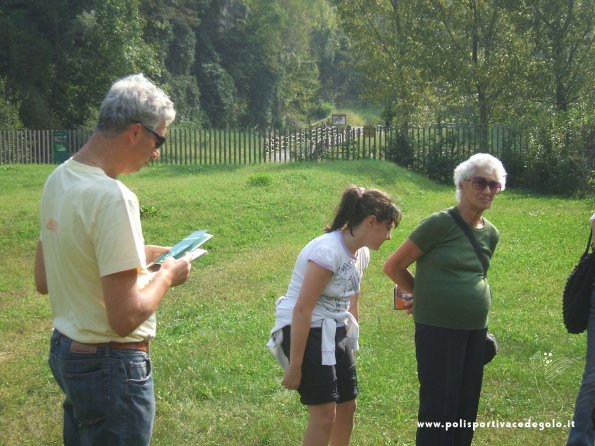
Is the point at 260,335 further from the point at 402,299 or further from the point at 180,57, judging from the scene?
the point at 180,57

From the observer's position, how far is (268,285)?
31.2 feet

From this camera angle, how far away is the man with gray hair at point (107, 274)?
108 inches

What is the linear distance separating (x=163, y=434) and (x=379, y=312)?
3.45 m

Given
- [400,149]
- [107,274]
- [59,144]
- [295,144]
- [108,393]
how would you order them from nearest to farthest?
[107,274]
[108,393]
[400,149]
[295,144]
[59,144]

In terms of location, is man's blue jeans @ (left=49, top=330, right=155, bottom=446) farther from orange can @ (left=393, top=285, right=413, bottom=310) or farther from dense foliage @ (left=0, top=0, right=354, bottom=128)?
dense foliage @ (left=0, top=0, right=354, bottom=128)

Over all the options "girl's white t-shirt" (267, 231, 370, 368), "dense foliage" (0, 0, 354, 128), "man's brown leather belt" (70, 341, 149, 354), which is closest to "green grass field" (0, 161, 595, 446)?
"girl's white t-shirt" (267, 231, 370, 368)

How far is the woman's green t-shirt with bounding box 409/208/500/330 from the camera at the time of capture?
4.15 m

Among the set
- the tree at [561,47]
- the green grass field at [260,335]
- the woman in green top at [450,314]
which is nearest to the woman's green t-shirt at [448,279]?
the woman in green top at [450,314]

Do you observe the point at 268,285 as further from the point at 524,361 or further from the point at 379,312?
the point at 524,361

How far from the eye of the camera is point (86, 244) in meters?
2.79

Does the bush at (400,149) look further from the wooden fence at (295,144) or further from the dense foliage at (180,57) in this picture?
the dense foliage at (180,57)

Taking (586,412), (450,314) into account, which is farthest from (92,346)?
(586,412)

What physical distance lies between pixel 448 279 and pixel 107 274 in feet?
6.84

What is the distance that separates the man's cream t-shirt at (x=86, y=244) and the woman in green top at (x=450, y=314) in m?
1.77
